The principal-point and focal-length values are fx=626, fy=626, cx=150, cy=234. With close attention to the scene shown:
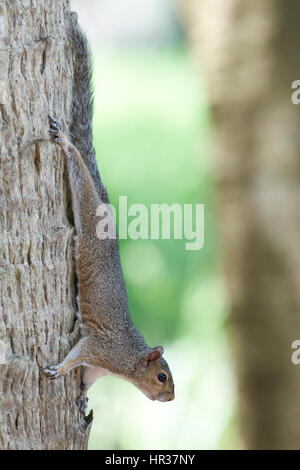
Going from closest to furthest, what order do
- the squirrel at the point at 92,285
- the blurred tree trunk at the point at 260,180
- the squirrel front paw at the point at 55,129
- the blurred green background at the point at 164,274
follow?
the squirrel front paw at the point at 55,129, the squirrel at the point at 92,285, the blurred tree trunk at the point at 260,180, the blurred green background at the point at 164,274

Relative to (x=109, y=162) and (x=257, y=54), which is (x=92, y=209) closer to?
(x=257, y=54)

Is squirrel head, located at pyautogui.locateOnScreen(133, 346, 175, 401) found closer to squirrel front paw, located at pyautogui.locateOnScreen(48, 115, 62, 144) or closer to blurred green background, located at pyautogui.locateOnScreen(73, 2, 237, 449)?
squirrel front paw, located at pyautogui.locateOnScreen(48, 115, 62, 144)

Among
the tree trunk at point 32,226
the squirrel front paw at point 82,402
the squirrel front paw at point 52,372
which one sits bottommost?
the squirrel front paw at point 82,402

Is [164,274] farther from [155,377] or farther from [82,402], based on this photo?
[82,402]

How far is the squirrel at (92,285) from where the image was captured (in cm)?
196

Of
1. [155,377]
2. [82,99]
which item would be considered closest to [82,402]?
[155,377]

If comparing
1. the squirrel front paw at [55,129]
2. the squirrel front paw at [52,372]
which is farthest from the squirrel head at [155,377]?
the squirrel front paw at [55,129]

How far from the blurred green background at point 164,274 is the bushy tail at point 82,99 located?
135 centimetres

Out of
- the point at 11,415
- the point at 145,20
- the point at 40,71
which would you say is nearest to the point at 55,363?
the point at 11,415

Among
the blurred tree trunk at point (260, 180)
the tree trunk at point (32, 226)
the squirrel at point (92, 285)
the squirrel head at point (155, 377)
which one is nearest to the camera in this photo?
the tree trunk at point (32, 226)

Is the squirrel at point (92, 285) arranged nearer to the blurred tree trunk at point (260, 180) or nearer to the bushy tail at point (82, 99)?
the bushy tail at point (82, 99)

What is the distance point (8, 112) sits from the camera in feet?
5.57

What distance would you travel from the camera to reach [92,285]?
2.04 meters

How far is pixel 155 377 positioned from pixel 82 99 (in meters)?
0.99
